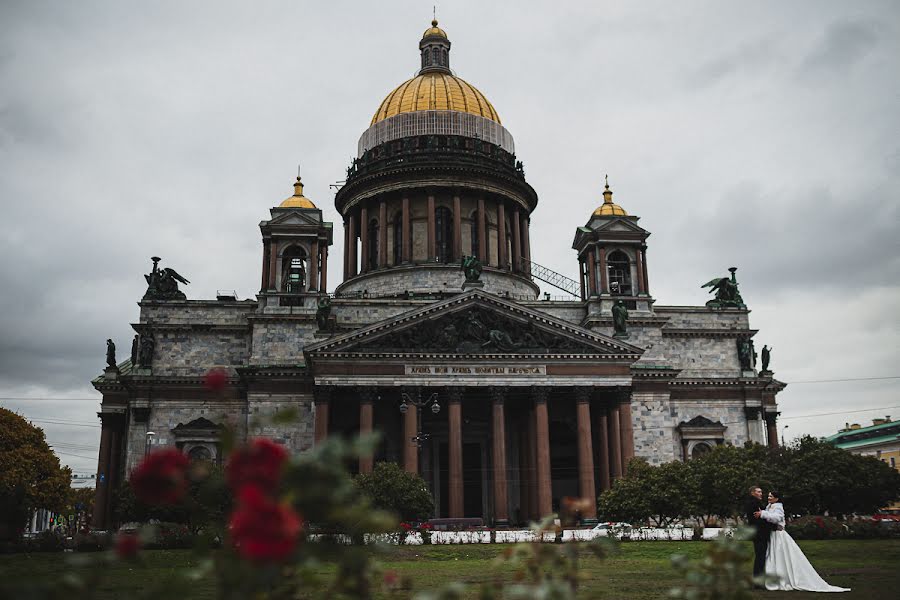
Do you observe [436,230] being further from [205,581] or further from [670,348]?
[205,581]

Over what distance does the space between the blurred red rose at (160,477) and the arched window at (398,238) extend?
58313 millimetres

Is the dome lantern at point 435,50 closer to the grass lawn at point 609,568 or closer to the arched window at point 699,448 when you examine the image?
the arched window at point 699,448

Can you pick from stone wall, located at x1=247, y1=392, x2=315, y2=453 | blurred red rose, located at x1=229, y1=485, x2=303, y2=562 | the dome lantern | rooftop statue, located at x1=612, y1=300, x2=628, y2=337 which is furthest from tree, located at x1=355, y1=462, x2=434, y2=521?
the dome lantern

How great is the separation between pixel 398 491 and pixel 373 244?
Answer: 99.4ft

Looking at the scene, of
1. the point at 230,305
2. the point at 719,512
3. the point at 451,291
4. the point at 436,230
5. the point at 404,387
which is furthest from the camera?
the point at 436,230

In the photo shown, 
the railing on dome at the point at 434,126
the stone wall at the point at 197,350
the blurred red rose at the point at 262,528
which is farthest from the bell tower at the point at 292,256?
the blurred red rose at the point at 262,528

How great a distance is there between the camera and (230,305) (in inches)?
2144

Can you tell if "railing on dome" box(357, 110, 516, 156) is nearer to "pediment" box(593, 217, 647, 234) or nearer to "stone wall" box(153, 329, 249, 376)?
"pediment" box(593, 217, 647, 234)

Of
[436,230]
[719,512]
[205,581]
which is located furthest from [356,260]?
[205,581]

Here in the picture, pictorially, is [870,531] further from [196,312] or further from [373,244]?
[373,244]

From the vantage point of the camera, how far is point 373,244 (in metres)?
64.9

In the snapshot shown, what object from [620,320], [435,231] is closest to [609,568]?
[620,320]

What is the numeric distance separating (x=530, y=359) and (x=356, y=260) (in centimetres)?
2306

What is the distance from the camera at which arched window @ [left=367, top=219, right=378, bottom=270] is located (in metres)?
64.0
